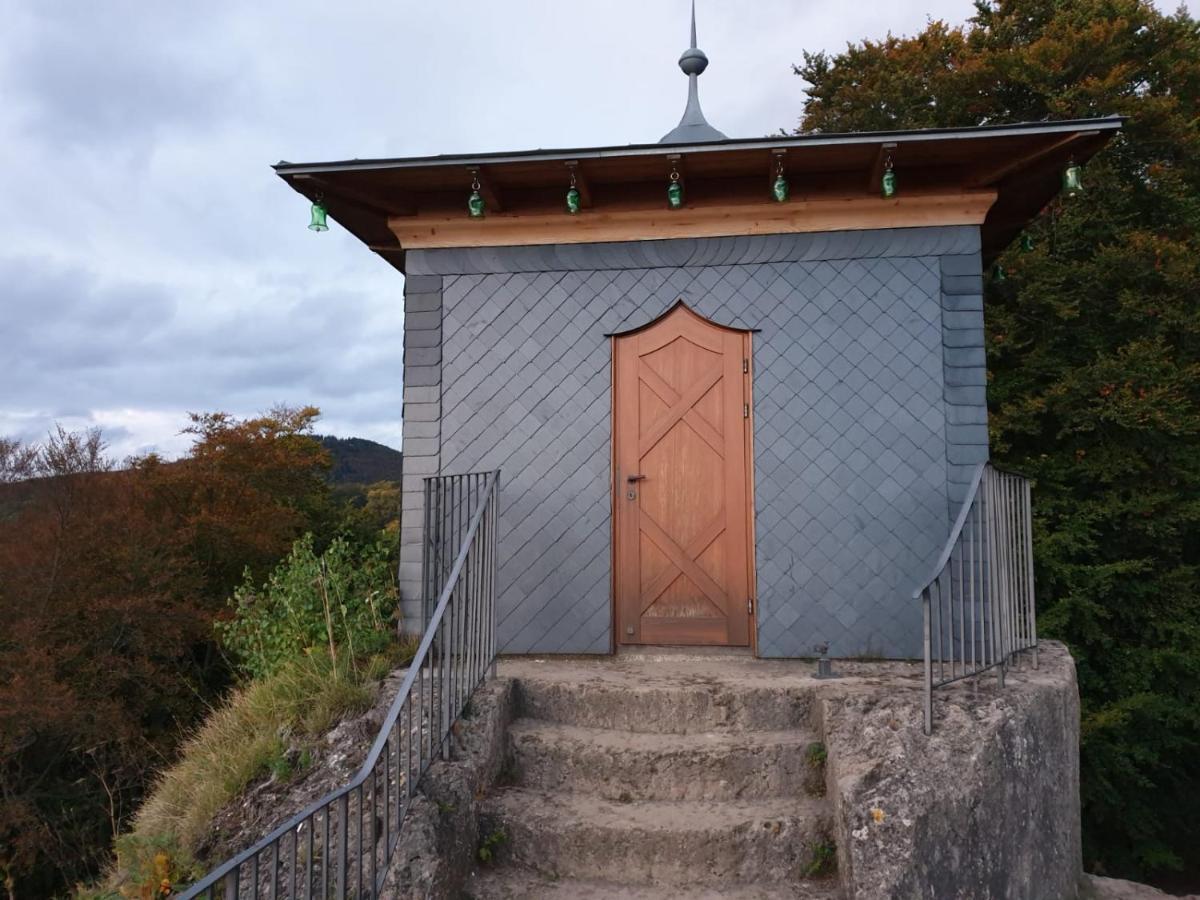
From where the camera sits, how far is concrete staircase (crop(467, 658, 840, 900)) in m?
3.40

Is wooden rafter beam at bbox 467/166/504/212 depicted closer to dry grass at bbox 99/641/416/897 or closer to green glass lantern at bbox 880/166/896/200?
green glass lantern at bbox 880/166/896/200

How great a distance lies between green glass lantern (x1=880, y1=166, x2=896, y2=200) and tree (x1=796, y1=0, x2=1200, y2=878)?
644cm

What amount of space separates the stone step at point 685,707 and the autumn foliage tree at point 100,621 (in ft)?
18.2

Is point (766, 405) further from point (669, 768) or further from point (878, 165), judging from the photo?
point (669, 768)

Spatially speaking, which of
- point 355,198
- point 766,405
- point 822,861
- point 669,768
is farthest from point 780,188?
point 822,861

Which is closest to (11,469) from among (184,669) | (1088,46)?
(184,669)

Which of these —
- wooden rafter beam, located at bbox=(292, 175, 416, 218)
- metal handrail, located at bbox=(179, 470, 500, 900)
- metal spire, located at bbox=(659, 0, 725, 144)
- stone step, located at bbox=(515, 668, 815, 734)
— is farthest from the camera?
metal spire, located at bbox=(659, 0, 725, 144)

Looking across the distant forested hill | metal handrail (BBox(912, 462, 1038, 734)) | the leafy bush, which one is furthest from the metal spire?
the distant forested hill

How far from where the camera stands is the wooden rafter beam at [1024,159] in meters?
4.77

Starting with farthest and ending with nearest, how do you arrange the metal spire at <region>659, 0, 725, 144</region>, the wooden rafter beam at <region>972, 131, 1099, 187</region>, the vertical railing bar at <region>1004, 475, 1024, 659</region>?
the metal spire at <region>659, 0, 725, 144</region>, the wooden rafter beam at <region>972, 131, 1099, 187</region>, the vertical railing bar at <region>1004, 475, 1024, 659</region>

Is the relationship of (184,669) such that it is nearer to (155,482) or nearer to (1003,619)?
(155,482)

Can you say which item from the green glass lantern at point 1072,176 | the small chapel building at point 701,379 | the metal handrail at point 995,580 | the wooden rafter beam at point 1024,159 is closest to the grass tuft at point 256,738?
the small chapel building at point 701,379

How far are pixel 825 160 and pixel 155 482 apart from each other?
9.17 meters

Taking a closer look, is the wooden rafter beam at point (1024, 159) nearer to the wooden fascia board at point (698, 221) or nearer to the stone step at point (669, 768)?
the wooden fascia board at point (698, 221)
